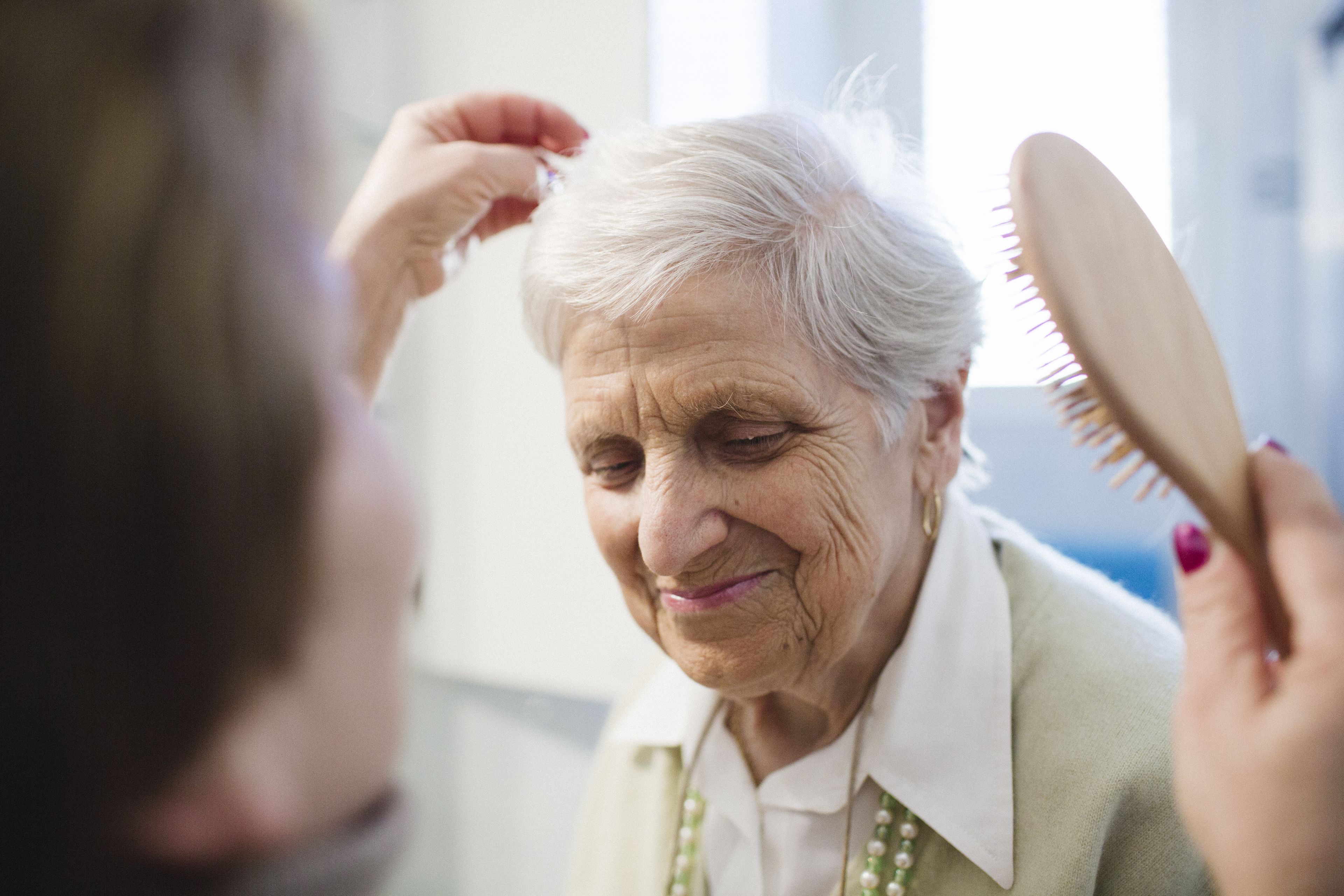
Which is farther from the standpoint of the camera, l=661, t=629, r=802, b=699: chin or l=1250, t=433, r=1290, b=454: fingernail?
l=661, t=629, r=802, b=699: chin

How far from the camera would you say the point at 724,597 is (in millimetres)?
1011

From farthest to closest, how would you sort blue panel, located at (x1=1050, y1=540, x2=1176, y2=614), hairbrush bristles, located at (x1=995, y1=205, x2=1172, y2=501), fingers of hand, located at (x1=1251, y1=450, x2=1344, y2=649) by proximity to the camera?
blue panel, located at (x1=1050, y1=540, x2=1176, y2=614)
hairbrush bristles, located at (x1=995, y1=205, x2=1172, y2=501)
fingers of hand, located at (x1=1251, y1=450, x2=1344, y2=649)

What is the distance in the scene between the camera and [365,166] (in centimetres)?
178

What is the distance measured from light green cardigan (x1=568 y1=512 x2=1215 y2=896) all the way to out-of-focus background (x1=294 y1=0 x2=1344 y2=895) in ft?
Result: 2.21

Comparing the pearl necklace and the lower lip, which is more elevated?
the lower lip

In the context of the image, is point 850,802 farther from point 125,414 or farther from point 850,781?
point 125,414

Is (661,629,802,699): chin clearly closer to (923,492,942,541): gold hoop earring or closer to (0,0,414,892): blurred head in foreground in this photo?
(923,492,942,541): gold hoop earring

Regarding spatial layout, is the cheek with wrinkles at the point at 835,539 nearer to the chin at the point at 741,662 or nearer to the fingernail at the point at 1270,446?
the chin at the point at 741,662

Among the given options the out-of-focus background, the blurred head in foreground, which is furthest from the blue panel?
the blurred head in foreground

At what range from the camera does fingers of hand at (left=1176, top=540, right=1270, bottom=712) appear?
22.7 inches

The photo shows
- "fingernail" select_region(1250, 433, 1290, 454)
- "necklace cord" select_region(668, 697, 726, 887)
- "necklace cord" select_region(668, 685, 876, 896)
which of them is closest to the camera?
"fingernail" select_region(1250, 433, 1290, 454)

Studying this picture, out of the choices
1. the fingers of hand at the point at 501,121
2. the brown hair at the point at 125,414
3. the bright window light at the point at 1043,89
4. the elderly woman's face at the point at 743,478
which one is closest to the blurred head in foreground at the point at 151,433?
the brown hair at the point at 125,414

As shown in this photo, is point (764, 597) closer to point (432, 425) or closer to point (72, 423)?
point (72, 423)

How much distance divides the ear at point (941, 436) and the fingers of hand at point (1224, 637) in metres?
0.45
